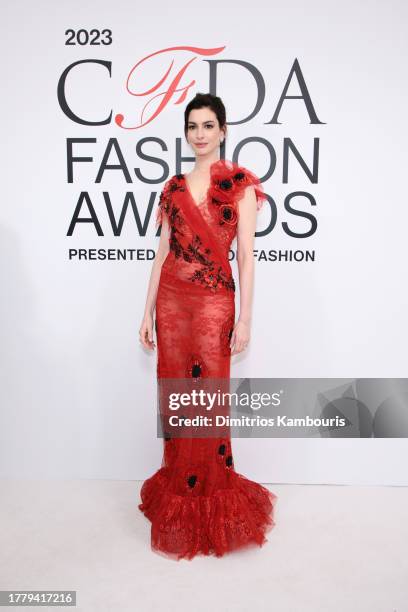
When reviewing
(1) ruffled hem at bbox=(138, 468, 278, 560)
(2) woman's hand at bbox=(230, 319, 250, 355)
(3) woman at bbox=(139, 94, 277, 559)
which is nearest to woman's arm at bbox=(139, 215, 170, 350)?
(3) woman at bbox=(139, 94, 277, 559)

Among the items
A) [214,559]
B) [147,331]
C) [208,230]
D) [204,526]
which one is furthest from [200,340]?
[214,559]

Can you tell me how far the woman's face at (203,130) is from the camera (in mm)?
2430

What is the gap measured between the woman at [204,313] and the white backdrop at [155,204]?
19.8 inches

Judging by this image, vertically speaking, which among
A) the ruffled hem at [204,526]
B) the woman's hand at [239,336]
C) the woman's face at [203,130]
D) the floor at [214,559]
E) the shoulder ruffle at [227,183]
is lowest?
the floor at [214,559]

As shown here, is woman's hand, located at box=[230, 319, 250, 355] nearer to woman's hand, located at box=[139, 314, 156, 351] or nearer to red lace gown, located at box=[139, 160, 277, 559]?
red lace gown, located at box=[139, 160, 277, 559]

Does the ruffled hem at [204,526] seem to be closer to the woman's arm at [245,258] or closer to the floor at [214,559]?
the floor at [214,559]

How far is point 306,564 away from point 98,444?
1465 millimetres

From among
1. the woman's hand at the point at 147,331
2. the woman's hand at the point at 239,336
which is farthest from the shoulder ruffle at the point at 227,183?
the woman's hand at the point at 147,331

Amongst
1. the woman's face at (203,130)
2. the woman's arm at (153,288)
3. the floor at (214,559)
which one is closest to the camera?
the floor at (214,559)

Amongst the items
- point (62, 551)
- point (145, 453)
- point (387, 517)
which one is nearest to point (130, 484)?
point (145, 453)

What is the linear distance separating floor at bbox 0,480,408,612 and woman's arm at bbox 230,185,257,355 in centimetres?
105

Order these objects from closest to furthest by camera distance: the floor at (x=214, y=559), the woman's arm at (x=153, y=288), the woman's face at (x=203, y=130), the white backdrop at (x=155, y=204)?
the floor at (x=214, y=559) < the woman's face at (x=203, y=130) < the woman's arm at (x=153, y=288) < the white backdrop at (x=155, y=204)

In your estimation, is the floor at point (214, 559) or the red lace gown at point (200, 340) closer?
the floor at point (214, 559)

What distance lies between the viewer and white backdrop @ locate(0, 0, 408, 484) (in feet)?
9.34
